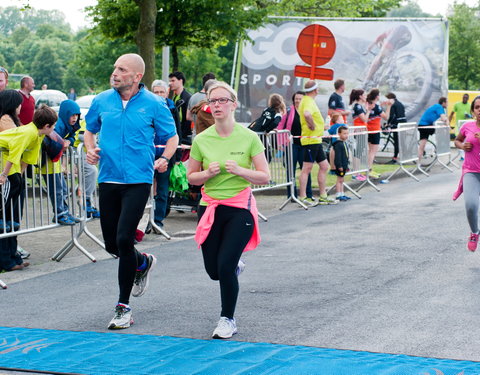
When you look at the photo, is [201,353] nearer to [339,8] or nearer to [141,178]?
[141,178]

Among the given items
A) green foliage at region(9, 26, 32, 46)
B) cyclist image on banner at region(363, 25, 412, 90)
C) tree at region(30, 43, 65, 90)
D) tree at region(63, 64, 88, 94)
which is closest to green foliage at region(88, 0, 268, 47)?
cyclist image on banner at region(363, 25, 412, 90)

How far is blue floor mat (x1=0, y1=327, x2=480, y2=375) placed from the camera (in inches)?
207

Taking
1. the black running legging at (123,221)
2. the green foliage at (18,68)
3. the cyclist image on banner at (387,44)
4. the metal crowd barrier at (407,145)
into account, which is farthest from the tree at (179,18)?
the green foliage at (18,68)

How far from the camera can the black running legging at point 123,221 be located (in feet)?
21.1

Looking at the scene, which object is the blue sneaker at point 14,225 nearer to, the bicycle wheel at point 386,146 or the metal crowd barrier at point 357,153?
the metal crowd barrier at point 357,153

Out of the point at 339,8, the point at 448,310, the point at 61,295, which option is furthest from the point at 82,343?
the point at 339,8

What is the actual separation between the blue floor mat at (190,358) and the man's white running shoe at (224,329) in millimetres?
80

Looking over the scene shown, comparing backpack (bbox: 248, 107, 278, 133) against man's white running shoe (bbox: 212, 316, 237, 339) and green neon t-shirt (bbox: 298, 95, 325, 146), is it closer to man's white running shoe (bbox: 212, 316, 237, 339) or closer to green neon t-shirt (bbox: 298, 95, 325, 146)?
green neon t-shirt (bbox: 298, 95, 325, 146)

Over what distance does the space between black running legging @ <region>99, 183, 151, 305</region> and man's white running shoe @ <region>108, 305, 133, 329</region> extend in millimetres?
65

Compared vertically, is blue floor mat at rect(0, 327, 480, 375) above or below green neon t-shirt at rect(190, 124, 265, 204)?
below

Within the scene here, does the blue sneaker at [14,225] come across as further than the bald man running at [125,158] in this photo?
Yes

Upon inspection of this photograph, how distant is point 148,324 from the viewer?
6578 millimetres

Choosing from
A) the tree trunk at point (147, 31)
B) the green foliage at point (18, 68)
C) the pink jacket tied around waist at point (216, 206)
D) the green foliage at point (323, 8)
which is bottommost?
the pink jacket tied around waist at point (216, 206)

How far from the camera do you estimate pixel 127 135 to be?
662 centimetres
